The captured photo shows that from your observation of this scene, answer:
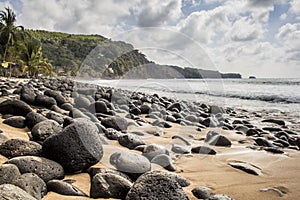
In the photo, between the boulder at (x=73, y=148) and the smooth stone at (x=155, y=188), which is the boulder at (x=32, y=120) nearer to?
the boulder at (x=73, y=148)

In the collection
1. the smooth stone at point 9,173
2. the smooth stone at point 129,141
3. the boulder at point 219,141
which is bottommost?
the boulder at point 219,141

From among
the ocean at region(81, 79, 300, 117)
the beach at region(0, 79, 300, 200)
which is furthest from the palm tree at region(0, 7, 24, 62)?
the beach at region(0, 79, 300, 200)

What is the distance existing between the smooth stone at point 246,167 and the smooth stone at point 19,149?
7.57 ft

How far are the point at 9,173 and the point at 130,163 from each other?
111 cm

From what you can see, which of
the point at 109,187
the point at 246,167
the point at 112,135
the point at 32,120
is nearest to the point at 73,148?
the point at 109,187

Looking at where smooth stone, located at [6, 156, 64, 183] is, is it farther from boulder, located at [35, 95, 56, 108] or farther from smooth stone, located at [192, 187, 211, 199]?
boulder, located at [35, 95, 56, 108]

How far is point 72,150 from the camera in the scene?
7.75 feet

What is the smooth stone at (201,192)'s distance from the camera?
2.28 meters

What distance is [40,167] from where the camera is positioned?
212 centimetres

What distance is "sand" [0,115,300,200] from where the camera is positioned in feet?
7.72

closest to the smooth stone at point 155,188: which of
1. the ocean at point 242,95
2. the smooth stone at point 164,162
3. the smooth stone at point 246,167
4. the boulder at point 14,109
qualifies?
the smooth stone at point 164,162

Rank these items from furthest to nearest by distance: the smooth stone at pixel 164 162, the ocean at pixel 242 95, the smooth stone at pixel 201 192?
the ocean at pixel 242 95 → the smooth stone at pixel 164 162 → the smooth stone at pixel 201 192

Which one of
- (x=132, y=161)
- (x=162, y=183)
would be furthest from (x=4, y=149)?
(x=162, y=183)

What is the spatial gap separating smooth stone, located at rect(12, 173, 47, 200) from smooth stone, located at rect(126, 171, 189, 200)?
0.64 m
